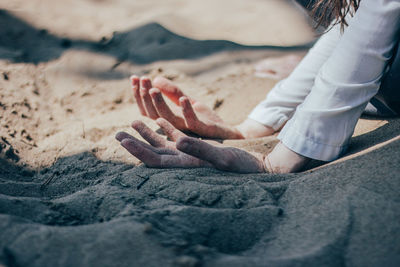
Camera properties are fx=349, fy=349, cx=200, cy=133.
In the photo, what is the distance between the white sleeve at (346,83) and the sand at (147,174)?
11 centimetres

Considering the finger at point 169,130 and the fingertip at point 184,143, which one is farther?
the finger at point 169,130

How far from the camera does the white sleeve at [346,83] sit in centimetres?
121

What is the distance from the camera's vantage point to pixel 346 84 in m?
1.27

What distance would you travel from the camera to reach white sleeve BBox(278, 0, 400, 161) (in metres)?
1.21

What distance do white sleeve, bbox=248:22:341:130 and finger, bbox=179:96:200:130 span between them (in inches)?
14.4

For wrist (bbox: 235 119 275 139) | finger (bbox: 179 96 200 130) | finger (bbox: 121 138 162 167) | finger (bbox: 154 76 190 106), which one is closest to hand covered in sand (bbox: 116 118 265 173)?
finger (bbox: 121 138 162 167)

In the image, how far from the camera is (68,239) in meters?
0.88

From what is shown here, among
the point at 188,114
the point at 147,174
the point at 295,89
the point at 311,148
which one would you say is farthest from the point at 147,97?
the point at 311,148

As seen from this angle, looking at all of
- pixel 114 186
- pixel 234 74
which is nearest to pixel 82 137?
pixel 114 186

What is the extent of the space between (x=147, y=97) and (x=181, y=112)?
0.66 ft

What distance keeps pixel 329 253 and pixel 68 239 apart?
0.65 metres

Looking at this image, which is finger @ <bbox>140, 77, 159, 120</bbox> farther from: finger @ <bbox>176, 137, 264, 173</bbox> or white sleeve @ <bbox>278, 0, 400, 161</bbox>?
white sleeve @ <bbox>278, 0, 400, 161</bbox>

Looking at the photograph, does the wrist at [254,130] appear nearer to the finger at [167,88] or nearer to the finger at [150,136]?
the finger at [167,88]

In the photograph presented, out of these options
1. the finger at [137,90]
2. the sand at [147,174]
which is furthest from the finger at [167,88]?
the sand at [147,174]
